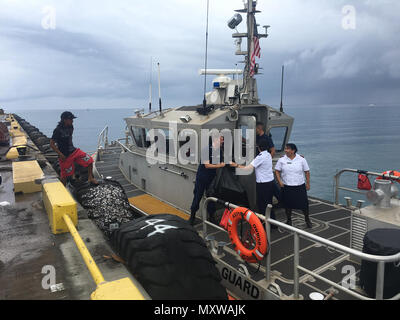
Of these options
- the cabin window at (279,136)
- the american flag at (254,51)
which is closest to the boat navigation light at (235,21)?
the american flag at (254,51)

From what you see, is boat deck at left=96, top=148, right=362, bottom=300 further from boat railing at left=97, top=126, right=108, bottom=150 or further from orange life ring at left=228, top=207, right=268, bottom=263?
boat railing at left=97, top=126, right=108, bottom=150

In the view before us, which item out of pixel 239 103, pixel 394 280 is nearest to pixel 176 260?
pixel 394 280

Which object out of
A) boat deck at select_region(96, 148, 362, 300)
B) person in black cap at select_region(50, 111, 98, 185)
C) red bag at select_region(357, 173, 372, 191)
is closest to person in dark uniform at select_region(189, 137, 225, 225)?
boat deck at select_region(96, 148, 362, 300)

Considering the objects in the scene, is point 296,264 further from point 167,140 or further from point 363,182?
point 167,140

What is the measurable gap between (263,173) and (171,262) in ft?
9.15

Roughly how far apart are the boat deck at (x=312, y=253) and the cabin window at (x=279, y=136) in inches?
59.3

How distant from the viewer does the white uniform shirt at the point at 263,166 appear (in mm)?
5266

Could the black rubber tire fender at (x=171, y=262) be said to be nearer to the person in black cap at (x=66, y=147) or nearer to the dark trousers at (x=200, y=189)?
the dark trousers at (x=200, y=189)

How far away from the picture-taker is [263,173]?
5.32m

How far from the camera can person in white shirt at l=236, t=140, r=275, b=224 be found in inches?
208

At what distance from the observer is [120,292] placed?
2299mm

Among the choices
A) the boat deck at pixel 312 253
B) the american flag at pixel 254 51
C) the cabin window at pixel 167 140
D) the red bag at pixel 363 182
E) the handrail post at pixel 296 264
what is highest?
the american flag at pixel 254 51

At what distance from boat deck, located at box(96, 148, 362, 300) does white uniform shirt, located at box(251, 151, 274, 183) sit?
1.04 meters

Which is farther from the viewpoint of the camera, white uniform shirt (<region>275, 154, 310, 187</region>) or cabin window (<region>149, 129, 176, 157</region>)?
cabin window (<region>149, 129, 176, 157</region>)
